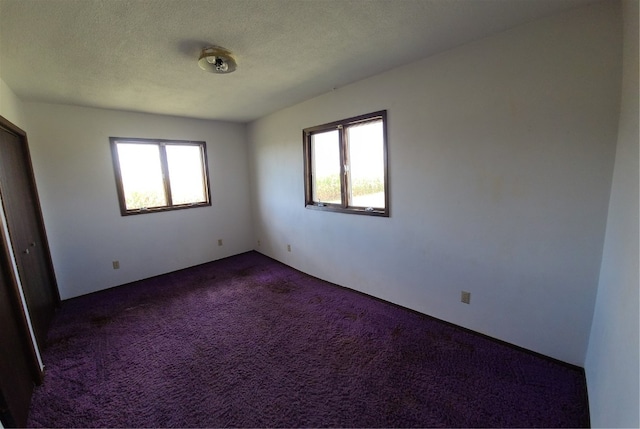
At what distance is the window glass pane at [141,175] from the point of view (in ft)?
11.5

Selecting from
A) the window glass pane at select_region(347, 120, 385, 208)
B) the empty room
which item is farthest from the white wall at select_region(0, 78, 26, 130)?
the window glass pane at select_region(347, 120, 385, 208)

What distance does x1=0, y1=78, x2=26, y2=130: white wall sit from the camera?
2.18 meters

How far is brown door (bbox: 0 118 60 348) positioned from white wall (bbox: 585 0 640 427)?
12.3 feet

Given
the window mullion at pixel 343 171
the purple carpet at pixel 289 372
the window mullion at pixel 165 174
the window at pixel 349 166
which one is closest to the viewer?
the purple carpet at pixel 289 372

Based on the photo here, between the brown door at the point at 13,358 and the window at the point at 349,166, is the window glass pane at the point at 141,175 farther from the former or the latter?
the window at the point at 349,166

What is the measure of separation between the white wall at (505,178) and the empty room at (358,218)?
13 millimetres

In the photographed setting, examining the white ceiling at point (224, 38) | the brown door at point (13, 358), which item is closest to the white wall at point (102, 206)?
the white ceiling at point (224, 38)

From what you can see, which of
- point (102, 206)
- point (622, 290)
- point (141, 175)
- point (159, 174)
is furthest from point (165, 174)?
point (622, 290)

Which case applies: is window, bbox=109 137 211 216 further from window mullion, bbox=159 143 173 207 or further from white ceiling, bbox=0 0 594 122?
white ceiling, bbox=0 0 594 122

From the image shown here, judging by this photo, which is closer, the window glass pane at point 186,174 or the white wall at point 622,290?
the white wall at point 622,290

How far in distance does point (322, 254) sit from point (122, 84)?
2.83 metres

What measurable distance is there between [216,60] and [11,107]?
A: 7.14ft

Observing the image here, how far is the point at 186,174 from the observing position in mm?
4082

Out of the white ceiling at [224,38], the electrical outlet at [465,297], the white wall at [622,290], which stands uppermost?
the white ceiling at [224,38]
